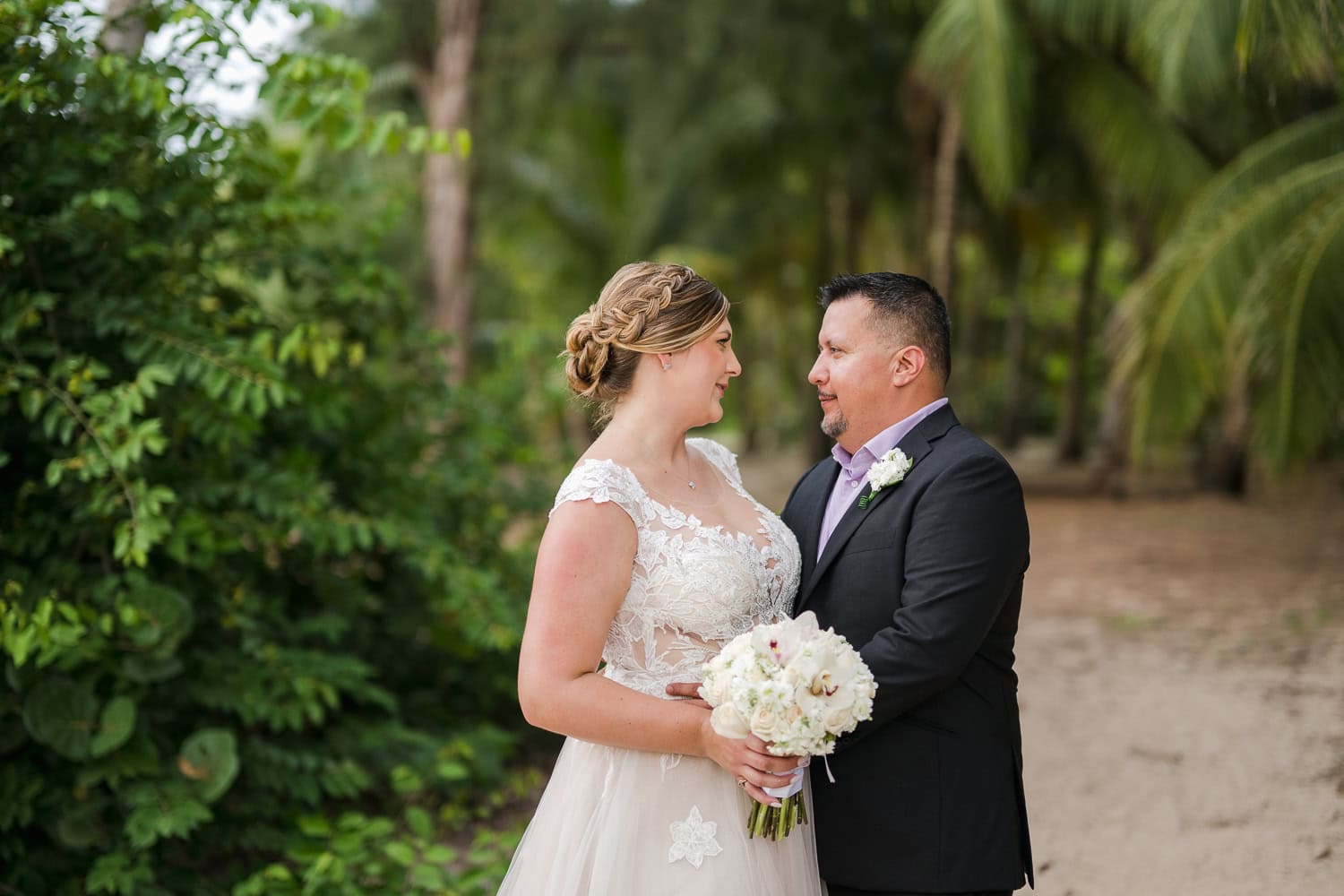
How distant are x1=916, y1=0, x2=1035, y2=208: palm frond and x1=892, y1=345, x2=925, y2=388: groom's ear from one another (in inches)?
366

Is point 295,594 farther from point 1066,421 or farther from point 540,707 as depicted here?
point 1066,421

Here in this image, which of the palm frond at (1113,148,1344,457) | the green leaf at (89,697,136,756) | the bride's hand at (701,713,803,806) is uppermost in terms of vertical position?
the palm frond at (1113,148,1344,457)

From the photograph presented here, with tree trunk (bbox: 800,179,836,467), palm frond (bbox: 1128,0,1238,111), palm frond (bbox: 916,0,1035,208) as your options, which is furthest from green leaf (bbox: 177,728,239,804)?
tree trunk (bbox: 800,179,836,467)

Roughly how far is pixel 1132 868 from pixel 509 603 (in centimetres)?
314

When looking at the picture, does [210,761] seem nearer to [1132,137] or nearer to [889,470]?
[889,470]

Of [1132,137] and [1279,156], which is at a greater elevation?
[1132,137]

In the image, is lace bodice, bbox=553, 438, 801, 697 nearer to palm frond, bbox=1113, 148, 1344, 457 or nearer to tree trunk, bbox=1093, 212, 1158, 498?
palm frond, bbox=1113, 148, 1344, 457

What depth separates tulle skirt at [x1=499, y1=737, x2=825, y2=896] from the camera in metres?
2.74

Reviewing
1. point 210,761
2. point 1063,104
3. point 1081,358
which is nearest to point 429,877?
point 210,761

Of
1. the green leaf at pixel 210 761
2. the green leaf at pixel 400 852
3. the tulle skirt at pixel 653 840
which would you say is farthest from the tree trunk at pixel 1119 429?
the tulle skirt at pixel 653 840

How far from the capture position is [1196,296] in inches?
338

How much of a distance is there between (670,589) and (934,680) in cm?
67

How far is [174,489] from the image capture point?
4.42 m

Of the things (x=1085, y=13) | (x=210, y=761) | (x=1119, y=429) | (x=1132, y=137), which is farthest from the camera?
(x=1119, y=429)
